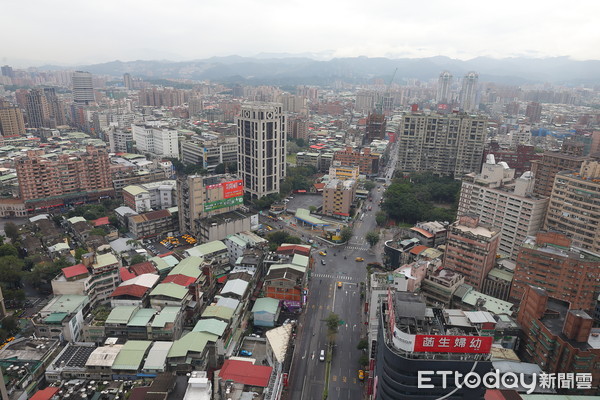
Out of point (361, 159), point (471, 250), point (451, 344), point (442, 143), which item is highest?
point (451, 344)

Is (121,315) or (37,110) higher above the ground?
(37,110)

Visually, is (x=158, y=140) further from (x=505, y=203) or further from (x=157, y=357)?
(x=505, y=203)

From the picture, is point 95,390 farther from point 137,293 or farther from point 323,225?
point 323,225

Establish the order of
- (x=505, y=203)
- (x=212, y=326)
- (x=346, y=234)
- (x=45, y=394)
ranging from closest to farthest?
(x=45, y=394), (x=212, y=326), (x=505, y=203), (x=346, y=234)

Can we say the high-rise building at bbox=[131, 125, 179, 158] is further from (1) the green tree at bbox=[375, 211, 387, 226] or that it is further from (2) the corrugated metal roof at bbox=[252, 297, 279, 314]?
(2) the corrugated metal roof at bbox=[252, 297, 279, 314]

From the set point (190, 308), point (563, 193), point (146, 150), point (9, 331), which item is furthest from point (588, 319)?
point (146, 150)

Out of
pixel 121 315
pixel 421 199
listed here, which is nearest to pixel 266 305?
pixel 121 315

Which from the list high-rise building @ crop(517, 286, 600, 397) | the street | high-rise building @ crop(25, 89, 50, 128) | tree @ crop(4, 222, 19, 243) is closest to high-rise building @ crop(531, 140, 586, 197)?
the street

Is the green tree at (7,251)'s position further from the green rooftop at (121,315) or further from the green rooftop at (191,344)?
the green rooftop at (191,344)
